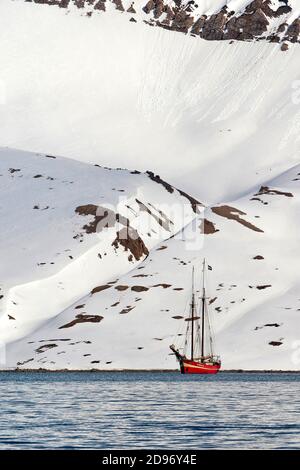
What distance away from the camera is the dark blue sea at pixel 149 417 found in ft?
268

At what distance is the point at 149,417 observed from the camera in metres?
98.8

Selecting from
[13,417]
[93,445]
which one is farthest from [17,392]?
[93,445]

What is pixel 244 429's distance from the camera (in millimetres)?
89250

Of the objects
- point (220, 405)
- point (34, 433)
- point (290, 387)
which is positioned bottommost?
point (290, 387)

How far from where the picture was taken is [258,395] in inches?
5153

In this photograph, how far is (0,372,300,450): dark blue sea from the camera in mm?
81625

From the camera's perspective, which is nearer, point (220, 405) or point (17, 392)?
point (220, 405)
